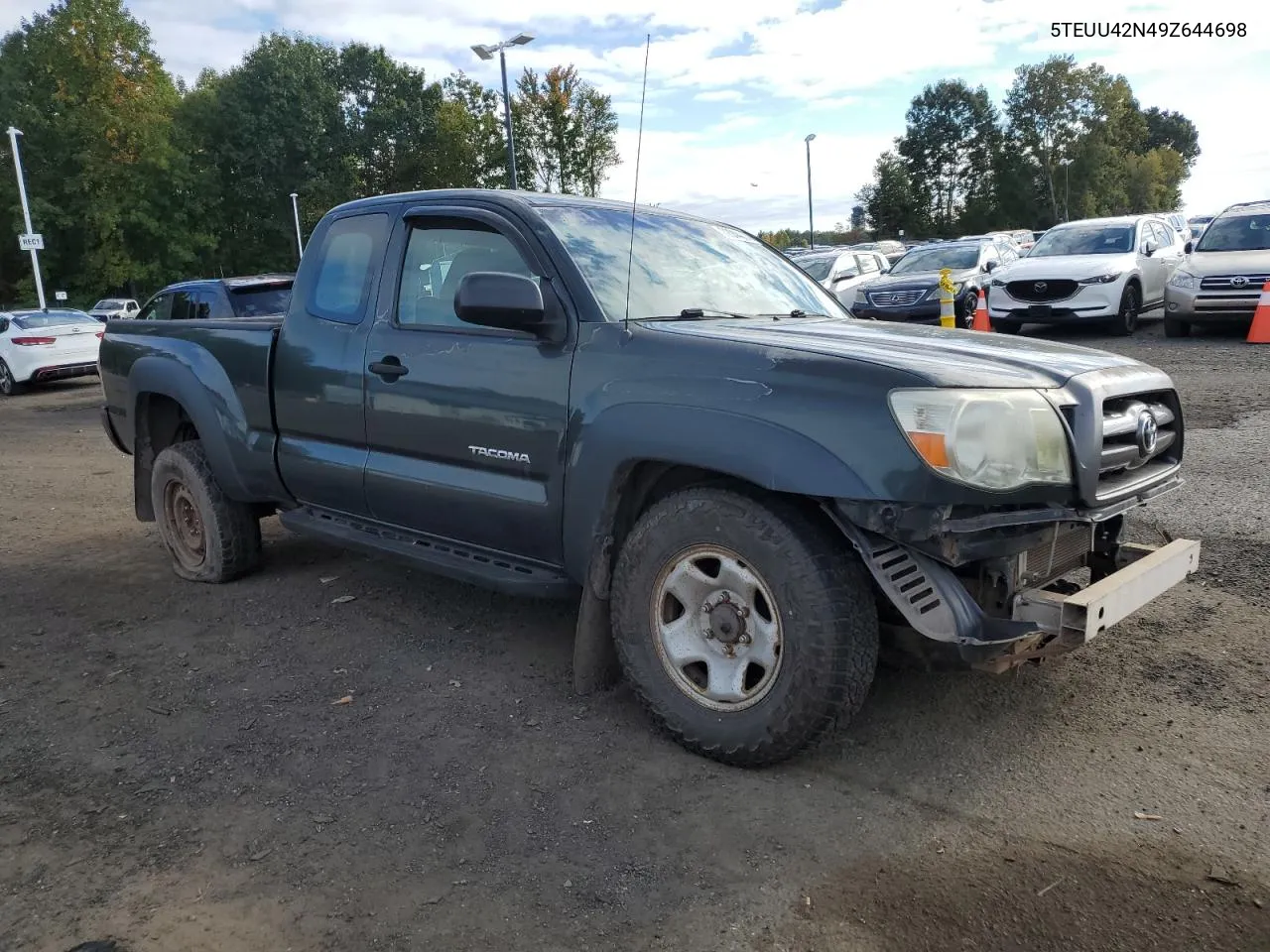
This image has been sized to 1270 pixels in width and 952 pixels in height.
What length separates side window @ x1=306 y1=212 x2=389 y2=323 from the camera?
4.34 m

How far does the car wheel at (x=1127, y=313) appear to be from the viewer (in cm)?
1388

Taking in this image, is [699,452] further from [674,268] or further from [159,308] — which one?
[159,308]

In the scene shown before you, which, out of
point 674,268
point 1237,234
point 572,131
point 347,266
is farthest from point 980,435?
point 572,131

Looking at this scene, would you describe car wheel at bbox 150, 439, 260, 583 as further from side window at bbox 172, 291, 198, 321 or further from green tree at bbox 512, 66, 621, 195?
green tree at bbox 512, 66, 621, 195

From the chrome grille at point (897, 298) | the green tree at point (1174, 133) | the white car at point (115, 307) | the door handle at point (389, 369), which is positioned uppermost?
the green tree at point (1174, 133)

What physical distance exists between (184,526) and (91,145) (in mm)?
47640

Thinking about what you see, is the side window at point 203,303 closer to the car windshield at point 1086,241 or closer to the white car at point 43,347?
the white car at point 43,347

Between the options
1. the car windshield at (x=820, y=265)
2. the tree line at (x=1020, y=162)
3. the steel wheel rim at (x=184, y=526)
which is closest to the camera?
the steel wheel rim at (x=184, y=526)

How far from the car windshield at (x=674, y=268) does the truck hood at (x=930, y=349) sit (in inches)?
7.8

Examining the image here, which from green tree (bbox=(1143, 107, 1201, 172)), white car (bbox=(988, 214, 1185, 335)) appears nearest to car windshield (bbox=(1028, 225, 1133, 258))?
white car (bbox=(988, 214, 1185, 335))

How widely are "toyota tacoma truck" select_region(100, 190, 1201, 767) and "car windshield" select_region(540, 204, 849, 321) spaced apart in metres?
0.02

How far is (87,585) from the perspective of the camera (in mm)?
5539

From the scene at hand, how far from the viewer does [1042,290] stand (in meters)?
13.8

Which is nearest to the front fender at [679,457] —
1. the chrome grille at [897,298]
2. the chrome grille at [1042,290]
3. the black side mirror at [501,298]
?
the black side mirror at [501,298]
